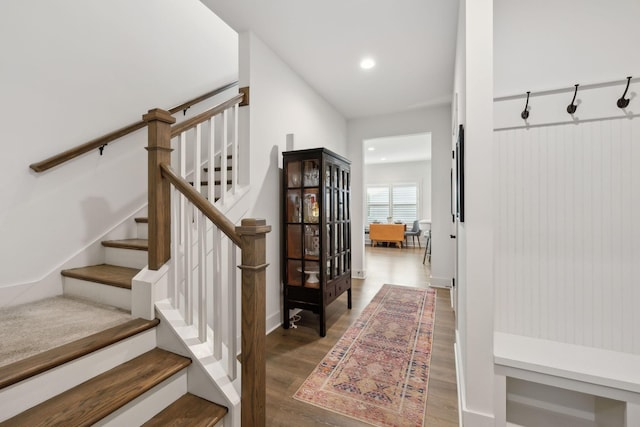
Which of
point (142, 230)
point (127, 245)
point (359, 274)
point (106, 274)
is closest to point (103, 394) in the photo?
point (106, 274)

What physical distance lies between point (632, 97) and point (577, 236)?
0.76 metres

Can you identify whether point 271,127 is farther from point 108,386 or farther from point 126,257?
point 108,386

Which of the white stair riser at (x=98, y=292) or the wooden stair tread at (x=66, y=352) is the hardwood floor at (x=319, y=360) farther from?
the white stair riser at (x=98, y=292)

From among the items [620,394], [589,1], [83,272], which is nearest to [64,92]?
[83,272]

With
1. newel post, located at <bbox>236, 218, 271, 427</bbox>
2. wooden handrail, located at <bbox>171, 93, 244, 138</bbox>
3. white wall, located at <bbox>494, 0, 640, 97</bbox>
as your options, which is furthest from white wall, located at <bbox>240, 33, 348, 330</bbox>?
white wall, located at <bbox>494, 0, 640, 97</bbox>

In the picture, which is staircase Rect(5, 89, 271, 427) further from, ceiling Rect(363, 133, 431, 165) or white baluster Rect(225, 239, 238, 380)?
ceiling Rect(363, 133, 431, 165)

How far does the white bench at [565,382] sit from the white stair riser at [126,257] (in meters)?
2.31

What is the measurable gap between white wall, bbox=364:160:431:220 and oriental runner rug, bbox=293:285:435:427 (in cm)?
689

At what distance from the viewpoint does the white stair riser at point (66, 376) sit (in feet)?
3.20

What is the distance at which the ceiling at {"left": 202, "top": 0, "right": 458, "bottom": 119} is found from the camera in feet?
6.88

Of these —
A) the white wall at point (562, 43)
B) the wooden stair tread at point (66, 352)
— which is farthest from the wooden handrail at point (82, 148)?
the white wall at point (562, 43)

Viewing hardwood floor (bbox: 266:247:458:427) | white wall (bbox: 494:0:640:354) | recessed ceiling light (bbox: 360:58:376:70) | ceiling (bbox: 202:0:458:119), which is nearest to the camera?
white wall (bbox: 494:0:640:354)

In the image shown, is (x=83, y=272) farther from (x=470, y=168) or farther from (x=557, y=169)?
(x=557, y=169)

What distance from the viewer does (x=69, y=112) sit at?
201 centimetres
